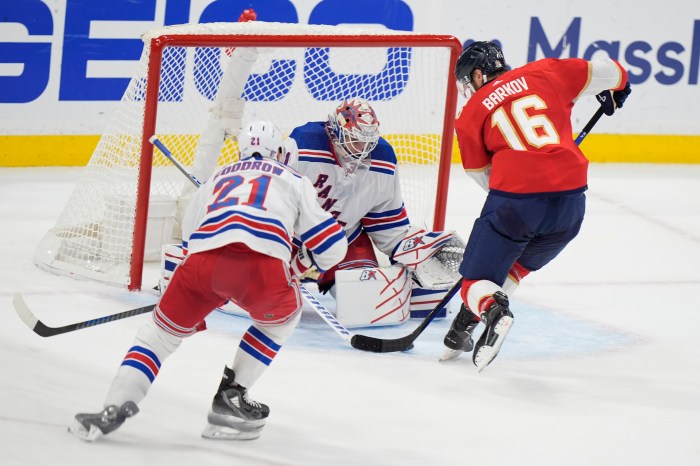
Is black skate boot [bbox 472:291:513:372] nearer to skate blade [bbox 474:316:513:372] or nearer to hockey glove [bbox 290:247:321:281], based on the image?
skate blade [bbox 474:316:513:372]

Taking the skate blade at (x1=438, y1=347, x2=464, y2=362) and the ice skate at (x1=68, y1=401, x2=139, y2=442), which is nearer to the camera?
the ice skate at (x1=68, y1=401, x2=139, y2=442)

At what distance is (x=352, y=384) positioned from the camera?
3.82 metres

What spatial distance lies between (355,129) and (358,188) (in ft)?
0.99

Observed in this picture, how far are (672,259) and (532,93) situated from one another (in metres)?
2.18

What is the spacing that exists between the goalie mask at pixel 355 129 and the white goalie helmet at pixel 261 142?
911mm

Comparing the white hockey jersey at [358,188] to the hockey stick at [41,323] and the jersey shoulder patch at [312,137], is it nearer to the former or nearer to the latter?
the jersey shoulder patch at [312,137]

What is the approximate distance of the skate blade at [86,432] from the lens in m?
3.08

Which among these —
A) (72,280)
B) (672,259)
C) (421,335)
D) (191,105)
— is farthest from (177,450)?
(672,259)

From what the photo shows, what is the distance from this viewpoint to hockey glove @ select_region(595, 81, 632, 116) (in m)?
4.28

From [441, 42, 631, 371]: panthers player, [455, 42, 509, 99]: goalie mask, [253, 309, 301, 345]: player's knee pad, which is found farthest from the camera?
[455, 42, 509, 99]: goalie mask

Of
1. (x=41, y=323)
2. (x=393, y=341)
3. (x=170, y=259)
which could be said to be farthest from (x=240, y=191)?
(x=170, y=259)

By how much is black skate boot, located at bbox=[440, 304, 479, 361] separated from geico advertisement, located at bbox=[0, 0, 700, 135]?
3064 mm

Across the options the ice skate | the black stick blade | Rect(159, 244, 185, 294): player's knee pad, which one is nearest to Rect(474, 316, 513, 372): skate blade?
the black stick blade

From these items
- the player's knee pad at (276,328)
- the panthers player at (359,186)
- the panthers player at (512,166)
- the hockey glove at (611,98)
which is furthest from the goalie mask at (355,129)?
the player's knee pad at (276,328)
